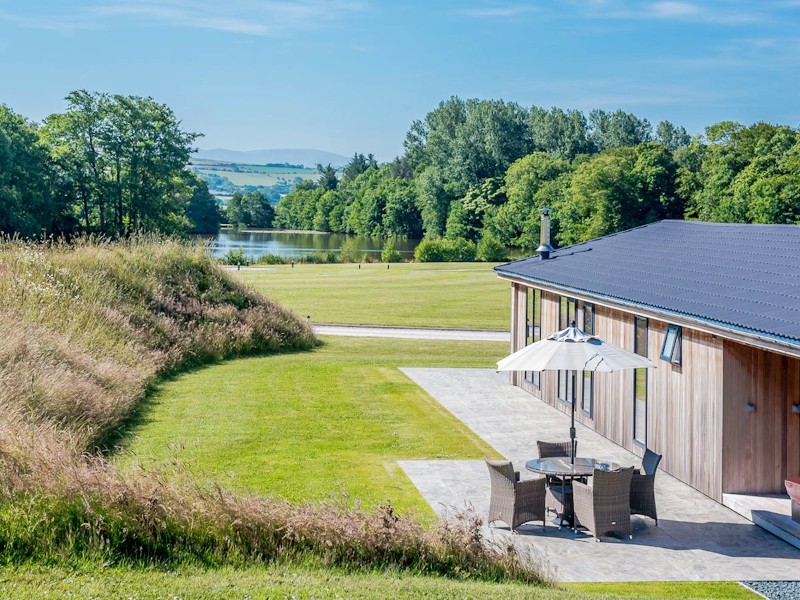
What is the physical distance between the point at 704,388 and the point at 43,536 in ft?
28.3

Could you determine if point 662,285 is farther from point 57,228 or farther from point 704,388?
point 57,228

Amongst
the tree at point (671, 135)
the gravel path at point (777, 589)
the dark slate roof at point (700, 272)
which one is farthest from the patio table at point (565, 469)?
the tree at point (671, 135)

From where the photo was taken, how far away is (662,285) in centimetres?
1508

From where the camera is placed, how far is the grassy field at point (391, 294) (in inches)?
1460

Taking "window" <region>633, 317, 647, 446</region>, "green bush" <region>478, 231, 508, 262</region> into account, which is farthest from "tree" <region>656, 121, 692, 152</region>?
"window" <region>633, 317, 647, 446</region>

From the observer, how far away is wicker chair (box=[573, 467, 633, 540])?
36.6ft

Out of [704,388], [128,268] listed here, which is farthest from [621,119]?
[704,388]

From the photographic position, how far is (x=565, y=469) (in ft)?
39.9

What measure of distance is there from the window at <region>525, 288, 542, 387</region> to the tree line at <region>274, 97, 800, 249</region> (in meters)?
46.5

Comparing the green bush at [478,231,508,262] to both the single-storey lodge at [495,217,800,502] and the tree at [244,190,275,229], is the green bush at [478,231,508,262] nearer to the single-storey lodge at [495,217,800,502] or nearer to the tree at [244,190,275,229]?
the single-storey lodge at [495,217,800,502]

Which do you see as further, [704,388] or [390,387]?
[390,387]

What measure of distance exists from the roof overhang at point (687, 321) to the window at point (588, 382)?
0.41m

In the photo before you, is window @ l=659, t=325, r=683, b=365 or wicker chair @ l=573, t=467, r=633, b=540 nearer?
wicker chair @ l=573, t=467, r=633, b=540

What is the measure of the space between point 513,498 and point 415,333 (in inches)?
844
